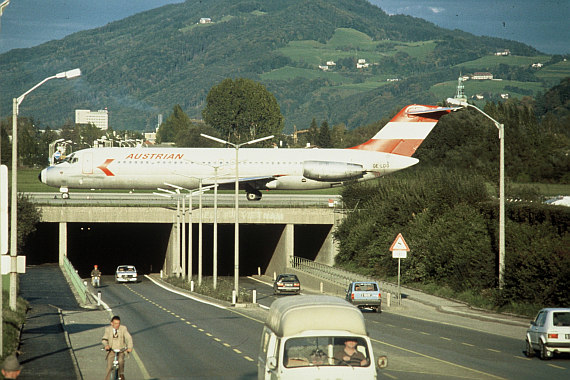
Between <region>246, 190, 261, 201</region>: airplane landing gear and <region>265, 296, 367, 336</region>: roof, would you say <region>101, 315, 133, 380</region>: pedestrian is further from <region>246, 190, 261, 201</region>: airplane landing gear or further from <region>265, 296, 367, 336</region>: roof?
<region>246, 190, 261, 201</region>: airplane landing gear

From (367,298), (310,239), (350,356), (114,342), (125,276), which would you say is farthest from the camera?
(310,239)

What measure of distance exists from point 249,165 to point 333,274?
693 inches

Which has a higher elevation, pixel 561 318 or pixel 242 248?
pixel 561 318

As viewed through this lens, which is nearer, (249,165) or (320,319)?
(320,319)

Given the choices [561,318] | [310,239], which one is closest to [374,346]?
[561,318]

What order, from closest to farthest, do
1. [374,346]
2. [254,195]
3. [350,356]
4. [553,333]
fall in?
[350,356] < [553,333] < [374,346] < [254,195]

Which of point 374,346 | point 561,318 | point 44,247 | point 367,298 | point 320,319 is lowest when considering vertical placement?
point 44,247

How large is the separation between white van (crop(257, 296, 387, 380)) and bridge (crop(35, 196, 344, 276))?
49059 mm

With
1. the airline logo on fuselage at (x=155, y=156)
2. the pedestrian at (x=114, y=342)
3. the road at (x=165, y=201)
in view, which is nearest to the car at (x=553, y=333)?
the pedestrian at (x=114, y=342)

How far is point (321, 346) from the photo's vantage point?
12.3 meters

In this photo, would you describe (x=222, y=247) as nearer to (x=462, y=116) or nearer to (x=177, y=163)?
(x=177, y=163)

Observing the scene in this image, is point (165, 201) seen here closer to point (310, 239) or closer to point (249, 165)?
point (249, 165)

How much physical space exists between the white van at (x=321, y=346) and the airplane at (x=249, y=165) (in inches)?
2153

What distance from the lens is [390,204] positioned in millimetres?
62250
